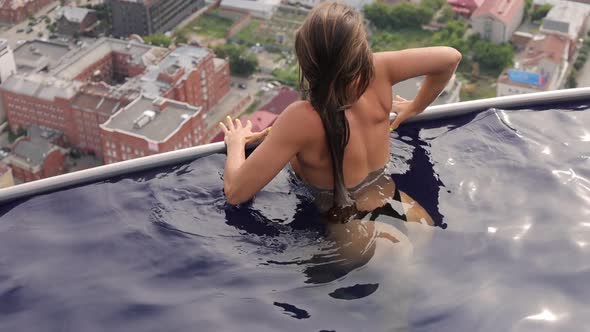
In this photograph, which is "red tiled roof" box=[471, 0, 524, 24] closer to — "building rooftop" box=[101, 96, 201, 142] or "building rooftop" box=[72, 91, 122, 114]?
"building rooftop" box=[101, 96, 201, 142]

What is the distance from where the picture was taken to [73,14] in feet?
35.2

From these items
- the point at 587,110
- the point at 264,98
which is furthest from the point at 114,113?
the point at 587,110

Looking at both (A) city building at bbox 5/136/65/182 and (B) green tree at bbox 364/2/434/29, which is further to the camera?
(B) green tree at bbox 364/2/434/29

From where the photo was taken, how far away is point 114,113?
27.1 feet

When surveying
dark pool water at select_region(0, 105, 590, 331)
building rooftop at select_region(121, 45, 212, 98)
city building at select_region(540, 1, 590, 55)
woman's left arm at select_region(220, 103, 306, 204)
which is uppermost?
woman's left arm at select_region(220, 103, 306, 204)

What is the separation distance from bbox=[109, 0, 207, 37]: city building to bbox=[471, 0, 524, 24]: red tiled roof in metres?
4.00

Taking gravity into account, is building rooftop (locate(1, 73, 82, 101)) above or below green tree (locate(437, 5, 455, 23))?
below

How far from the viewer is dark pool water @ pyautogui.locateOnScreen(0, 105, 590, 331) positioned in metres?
0.89

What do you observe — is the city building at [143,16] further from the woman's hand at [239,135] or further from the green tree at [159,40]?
the woman's hand at [239,135]

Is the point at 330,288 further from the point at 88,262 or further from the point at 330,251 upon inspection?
the point at 88,262

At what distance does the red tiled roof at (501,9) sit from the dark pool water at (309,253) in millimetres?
9259

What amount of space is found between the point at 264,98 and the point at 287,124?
8218 mm

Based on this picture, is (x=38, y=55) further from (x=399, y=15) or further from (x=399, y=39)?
(x=399, y=15)

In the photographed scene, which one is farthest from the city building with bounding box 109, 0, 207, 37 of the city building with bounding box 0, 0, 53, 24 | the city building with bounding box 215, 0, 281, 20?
the city building with bounding box 0, 0, 53, 24
